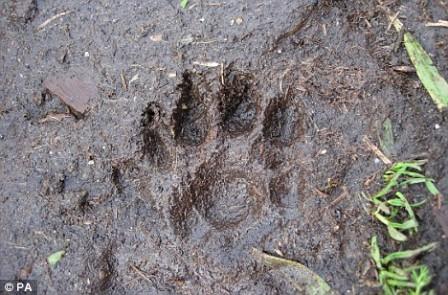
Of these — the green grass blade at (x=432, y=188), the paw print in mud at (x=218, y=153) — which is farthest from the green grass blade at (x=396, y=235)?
the paw print in mud at (x=218, y=153)

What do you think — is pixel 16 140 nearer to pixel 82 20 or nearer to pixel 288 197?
pixel 82 20

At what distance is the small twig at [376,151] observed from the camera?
6.28ft

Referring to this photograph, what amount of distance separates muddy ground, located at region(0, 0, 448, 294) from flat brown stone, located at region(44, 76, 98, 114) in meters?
0.03

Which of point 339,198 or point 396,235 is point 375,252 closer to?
point 396,235

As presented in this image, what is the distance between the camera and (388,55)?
198 centimetres

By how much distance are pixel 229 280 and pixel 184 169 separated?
43 cm

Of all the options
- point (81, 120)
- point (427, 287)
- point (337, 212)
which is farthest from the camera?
point (81, 120)

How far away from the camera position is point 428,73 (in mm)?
1927

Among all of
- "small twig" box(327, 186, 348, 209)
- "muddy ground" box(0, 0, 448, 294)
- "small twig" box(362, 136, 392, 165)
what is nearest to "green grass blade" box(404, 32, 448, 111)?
"muddy ground" box(0, 0, 448, 294)

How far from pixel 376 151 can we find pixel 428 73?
13.3 inches

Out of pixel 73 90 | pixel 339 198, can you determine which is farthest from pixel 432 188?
pixel 73 90

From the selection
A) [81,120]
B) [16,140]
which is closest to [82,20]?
[81,120]

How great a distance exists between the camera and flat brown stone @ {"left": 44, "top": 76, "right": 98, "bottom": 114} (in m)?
2.06

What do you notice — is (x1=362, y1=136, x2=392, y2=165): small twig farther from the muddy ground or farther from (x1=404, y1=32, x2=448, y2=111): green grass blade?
(x1=404, y1=32, x2=448, y2=111): green grass blade
